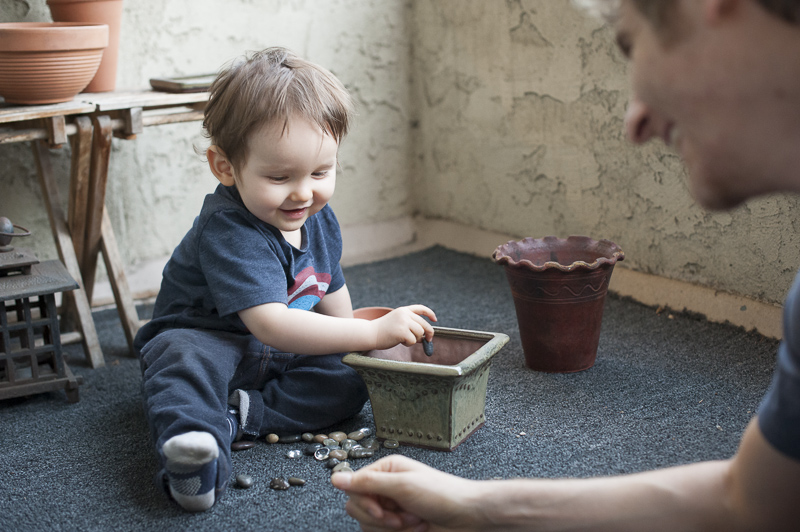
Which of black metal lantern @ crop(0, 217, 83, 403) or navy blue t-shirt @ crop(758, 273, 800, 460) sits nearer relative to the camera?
navy blue t-shirt @ crop(758, 273, 800, 460)

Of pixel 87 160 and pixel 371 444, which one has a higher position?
pixel 87 160

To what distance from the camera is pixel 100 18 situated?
207 centimetres

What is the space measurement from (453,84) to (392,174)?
17.4 inches

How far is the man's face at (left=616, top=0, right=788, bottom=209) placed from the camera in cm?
66

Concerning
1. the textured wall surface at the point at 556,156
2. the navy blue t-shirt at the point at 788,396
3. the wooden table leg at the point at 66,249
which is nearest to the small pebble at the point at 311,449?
the wooden table leg at the point at 66,249

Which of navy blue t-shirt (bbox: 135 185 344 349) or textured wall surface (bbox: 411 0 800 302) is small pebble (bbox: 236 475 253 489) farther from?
textured wall surface (bbox: 411 0 800 302)

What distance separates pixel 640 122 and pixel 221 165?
0.98 metres

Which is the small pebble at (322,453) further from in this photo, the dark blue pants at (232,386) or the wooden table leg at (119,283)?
the wooden table leg at (119,283)

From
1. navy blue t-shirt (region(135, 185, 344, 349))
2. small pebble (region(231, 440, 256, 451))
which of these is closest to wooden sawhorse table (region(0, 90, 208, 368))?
navy blue t-shirt (region(135, 185, 344, 349))

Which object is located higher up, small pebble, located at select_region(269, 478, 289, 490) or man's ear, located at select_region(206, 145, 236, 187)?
man's ear, located at select_region(206, 145, 236, 187)

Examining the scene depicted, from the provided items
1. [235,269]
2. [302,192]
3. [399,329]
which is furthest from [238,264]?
[399,329]

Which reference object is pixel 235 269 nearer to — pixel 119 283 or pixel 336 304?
pixel 336 304

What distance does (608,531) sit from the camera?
0.86m

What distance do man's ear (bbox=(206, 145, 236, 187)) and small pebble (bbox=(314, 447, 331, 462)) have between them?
57 cm
